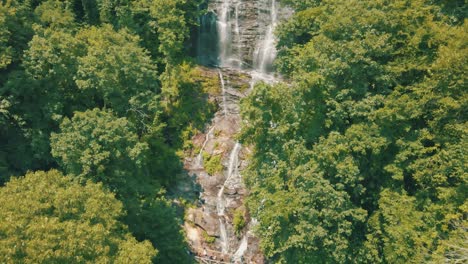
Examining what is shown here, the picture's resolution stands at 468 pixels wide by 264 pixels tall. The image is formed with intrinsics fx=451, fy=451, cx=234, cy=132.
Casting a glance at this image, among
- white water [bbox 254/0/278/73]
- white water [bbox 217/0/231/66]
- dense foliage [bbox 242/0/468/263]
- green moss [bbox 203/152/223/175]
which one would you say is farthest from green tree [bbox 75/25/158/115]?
white water [bbox 254/0/278/73]

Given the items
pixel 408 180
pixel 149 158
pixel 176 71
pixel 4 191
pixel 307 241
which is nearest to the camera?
pixel 4 191

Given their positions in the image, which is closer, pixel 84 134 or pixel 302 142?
pixel 84 134

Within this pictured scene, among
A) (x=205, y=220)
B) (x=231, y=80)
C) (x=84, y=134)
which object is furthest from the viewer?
(x=231, y=80)

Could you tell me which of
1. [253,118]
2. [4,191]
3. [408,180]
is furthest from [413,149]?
[4,191]

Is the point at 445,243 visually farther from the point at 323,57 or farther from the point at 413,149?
the point at 323,57

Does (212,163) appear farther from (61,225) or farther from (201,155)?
(61,225)

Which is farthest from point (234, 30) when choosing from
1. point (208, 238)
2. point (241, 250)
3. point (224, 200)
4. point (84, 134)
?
point (241, 250)

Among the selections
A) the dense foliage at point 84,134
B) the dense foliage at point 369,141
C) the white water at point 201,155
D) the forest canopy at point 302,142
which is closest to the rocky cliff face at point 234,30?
the dense foliage at point 84,134
